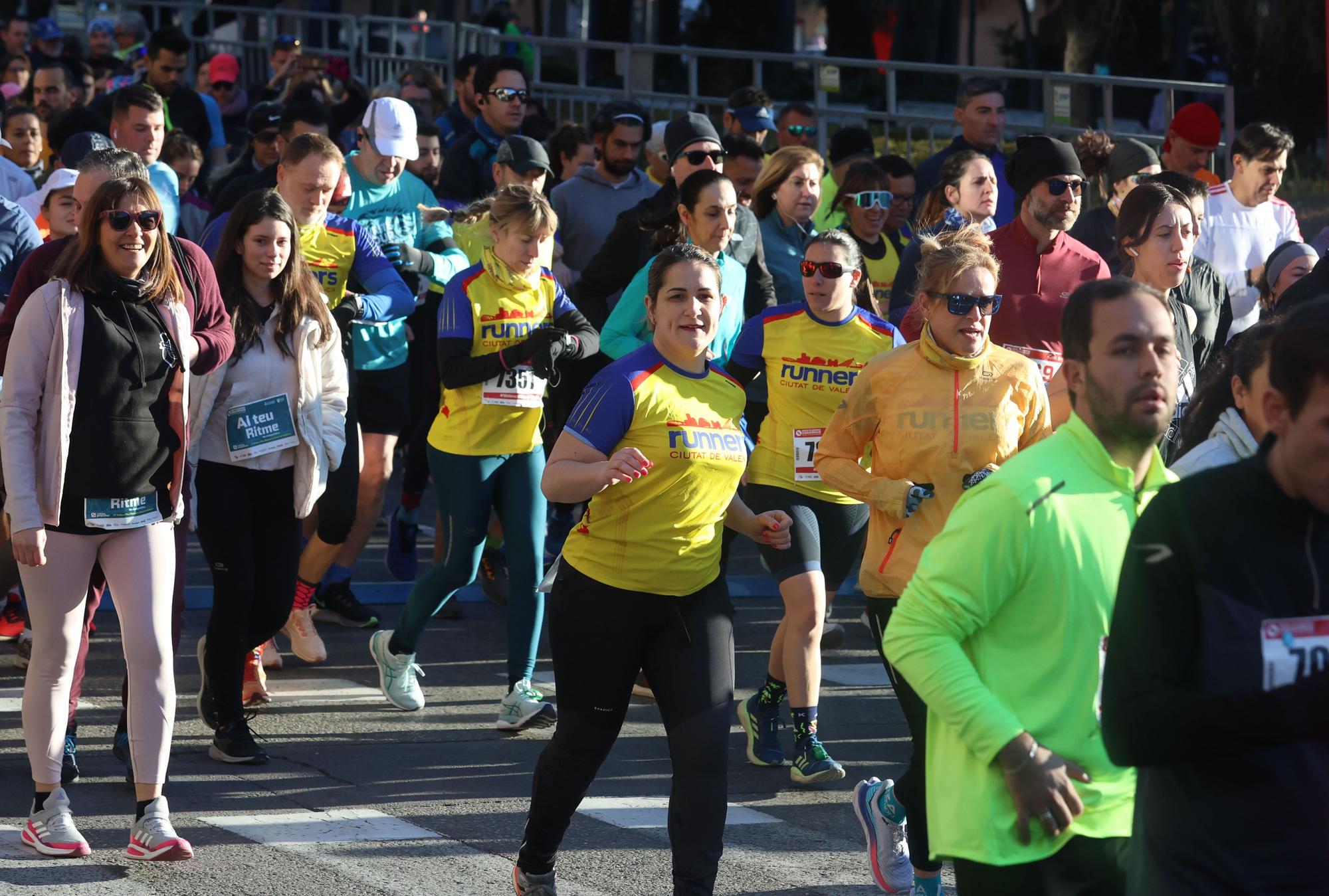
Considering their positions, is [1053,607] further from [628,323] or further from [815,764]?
[628,323]

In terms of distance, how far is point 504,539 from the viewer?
7.09m

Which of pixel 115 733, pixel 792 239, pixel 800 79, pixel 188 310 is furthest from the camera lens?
pixel 800 79

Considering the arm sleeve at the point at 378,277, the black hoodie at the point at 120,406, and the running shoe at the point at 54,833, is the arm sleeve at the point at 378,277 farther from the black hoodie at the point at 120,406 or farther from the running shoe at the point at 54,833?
the running shoe at the point at 54,833

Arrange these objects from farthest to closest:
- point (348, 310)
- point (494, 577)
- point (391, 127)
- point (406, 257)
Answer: point (494, 577), point (391, 127), point (406, 257), point (348, 310)

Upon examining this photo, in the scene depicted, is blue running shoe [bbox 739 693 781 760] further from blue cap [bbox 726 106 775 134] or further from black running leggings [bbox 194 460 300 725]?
blue cap [bbox 726 106 775 134]

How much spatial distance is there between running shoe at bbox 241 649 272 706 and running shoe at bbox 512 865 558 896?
2.52 meters

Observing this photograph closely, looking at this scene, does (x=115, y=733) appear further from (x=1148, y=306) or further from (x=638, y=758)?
(x=1148, y=306)

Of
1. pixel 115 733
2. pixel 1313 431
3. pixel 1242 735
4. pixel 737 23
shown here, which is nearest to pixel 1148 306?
pixel 1313 431

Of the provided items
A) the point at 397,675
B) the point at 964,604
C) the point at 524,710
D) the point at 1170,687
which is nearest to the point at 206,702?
the point at 397,675

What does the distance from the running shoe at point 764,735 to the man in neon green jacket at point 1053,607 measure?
334 centimetres

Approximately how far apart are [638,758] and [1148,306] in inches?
152

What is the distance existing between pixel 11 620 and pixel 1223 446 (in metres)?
5.79

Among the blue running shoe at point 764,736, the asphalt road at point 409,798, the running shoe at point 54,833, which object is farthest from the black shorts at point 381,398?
the running shoe at point 54,833

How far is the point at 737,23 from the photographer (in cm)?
2898
